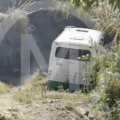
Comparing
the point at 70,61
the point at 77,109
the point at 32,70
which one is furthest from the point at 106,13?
the point at 77,109

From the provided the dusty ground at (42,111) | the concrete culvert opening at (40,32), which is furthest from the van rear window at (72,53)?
the concrete culvert opening at (40,32)

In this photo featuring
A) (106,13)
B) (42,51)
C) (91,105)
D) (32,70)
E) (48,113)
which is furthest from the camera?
(42,51)

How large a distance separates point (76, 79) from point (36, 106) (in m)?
2.81

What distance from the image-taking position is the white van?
308 inches

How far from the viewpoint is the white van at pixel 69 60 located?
7.83 metres

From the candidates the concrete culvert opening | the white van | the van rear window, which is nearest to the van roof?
the white van

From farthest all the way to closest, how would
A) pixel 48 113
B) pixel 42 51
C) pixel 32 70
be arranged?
pixel 42 51 < pixel 32 70 < pixel 48 113

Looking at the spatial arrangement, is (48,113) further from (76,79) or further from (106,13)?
(106,13)

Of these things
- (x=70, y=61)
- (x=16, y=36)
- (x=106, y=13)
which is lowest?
(x=70, y=61)

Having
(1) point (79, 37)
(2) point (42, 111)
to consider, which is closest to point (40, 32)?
(1) point (79, 37)

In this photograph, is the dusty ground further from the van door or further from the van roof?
the van roof

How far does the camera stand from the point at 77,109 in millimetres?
5367

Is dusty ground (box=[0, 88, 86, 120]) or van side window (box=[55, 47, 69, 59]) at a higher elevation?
van side window (box=[55, 47, 69, 59])

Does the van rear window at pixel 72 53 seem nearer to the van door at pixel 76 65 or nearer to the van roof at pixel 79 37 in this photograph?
the van door at pixel 76 65
